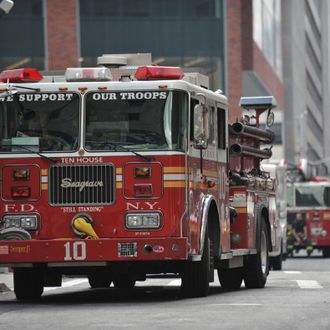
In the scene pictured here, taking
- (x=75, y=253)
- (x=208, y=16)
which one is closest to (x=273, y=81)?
(x=208, y=16)

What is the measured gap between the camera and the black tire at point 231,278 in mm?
21266

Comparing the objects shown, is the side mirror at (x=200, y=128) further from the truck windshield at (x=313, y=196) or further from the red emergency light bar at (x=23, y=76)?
the truck windshield at (x=313, y=196)

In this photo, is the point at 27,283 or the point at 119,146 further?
the point at 27,283

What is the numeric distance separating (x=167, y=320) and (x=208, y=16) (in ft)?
185

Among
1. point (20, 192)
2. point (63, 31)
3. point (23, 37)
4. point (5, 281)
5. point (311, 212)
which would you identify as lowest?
point (5, 281)

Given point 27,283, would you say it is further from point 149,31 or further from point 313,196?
point 149,31

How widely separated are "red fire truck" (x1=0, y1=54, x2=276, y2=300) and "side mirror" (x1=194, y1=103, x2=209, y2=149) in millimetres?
13

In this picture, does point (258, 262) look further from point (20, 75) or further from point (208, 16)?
point (208, 16)

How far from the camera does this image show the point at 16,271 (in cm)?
1800

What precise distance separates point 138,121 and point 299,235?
33.3m

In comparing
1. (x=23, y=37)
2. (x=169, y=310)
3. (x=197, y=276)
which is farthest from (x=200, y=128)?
(x=23, y=37)

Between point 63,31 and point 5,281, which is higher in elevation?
point 63,31

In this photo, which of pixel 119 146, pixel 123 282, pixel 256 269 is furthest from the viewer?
pixel 123 282

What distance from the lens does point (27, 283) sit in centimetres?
1820
